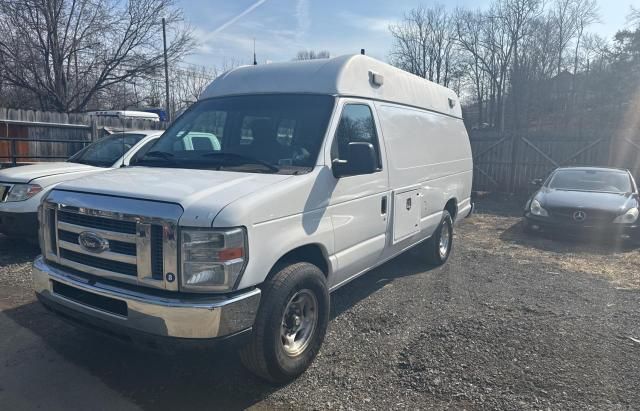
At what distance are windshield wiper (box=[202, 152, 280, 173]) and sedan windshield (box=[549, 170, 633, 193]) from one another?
841 centimetres

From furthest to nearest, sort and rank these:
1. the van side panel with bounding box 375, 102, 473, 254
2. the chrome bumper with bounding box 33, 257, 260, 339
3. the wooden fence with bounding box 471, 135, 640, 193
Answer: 1. the wooden fence with bounding box 471, 135, 640, 193
2. the van side panel with bounding box 375, 102, 473, 254
3. the chrome bumper with bounding box 33, 257, 260, 339

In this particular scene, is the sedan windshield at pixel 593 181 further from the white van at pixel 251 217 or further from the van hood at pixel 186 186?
the van hood at pixel 186 186

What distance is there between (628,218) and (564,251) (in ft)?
4.87

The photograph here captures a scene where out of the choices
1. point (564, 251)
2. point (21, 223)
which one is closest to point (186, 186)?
point (21, 223)

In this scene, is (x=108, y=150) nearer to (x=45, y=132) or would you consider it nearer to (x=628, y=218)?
(x=45, y=132)

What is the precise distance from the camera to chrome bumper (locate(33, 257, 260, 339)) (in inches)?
111

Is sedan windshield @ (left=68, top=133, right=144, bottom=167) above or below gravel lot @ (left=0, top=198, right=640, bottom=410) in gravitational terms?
above

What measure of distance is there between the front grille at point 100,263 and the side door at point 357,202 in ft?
5.40

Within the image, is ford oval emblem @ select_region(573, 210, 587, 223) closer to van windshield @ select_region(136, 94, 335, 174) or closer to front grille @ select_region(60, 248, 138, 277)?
van windshield @ select_region(136, 94, 335, 174)

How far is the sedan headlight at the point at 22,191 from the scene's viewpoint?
6.40 metres

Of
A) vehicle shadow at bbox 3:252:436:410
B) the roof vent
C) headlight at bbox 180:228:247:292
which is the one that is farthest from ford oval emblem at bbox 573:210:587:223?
headlight at bbox 180:228:247:292

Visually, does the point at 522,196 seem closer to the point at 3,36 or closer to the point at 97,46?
the point at 97,46


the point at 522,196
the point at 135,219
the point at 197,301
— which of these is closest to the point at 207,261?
the point at 197,301

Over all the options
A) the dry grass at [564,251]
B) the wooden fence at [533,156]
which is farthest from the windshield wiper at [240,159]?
the wooden fence at [533,156]
